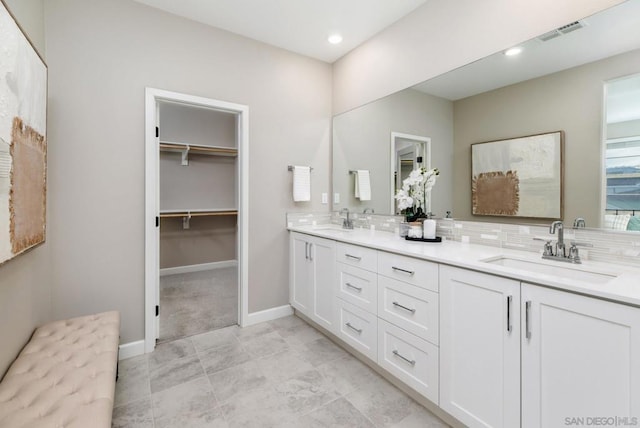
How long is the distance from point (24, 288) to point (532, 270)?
2766mm

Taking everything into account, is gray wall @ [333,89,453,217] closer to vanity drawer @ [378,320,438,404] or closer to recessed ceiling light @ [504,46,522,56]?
recessed ceiling light @ [504,46,522,56]

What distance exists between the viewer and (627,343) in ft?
3.18

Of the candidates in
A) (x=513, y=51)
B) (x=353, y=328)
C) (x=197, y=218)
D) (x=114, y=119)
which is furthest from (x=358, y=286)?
(x=197, y=218)

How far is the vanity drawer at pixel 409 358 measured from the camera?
5.27 ft

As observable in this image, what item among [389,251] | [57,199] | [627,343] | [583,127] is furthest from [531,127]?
[57,199]

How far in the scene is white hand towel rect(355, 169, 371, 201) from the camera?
2.94 m

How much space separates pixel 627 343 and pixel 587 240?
2.45 ft

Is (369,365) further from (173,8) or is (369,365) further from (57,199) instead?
(173,8)

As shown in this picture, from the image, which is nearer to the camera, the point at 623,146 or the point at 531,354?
the point at 531,354

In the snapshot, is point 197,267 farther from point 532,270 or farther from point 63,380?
point 532,270

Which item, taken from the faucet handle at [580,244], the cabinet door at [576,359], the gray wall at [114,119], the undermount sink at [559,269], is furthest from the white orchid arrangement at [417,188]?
the gray wall at [114,119]


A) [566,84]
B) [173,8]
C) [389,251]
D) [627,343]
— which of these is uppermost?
[173,8]

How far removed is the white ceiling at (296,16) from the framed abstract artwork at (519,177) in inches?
53.0

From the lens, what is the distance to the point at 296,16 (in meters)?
2.43
